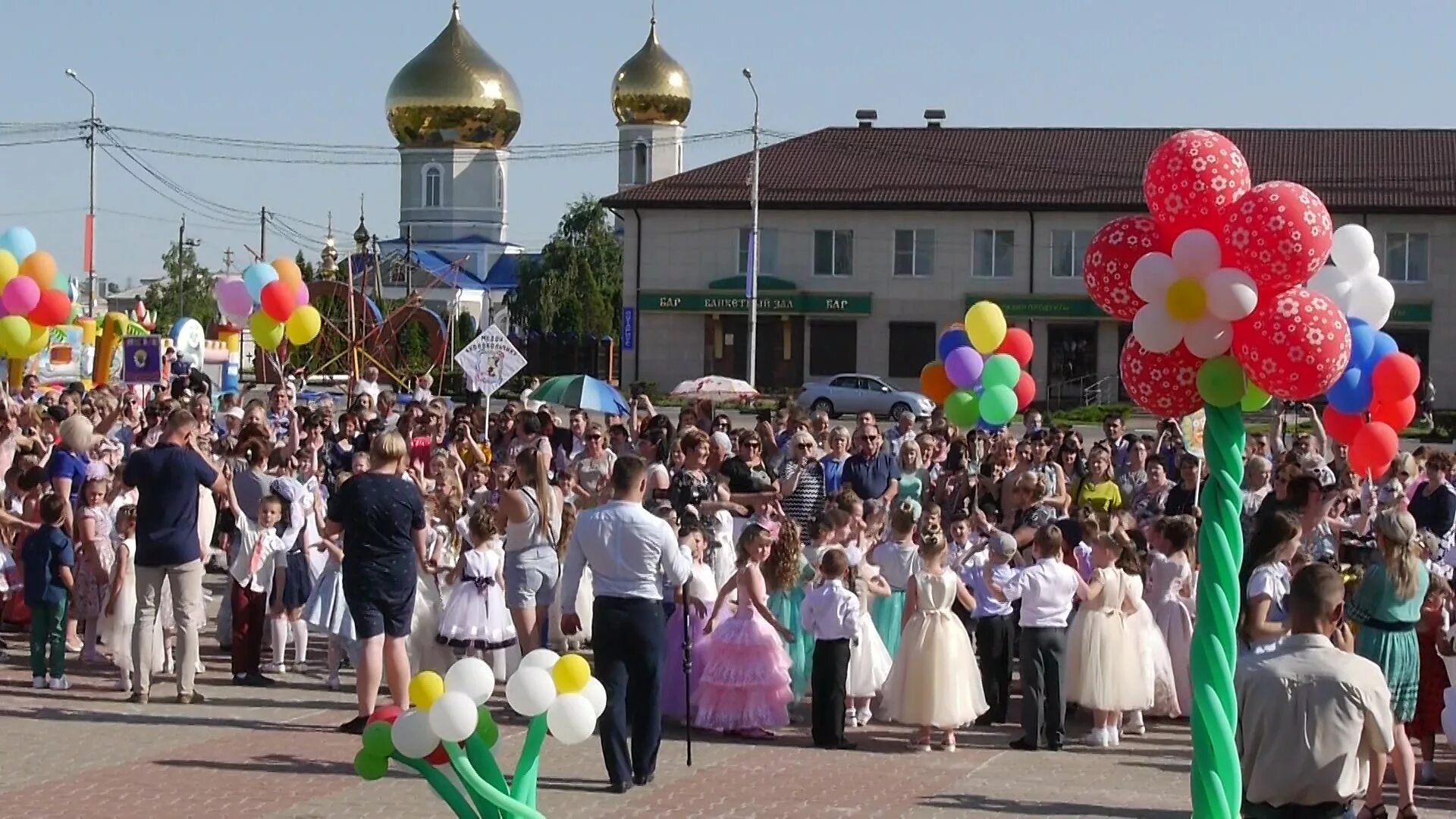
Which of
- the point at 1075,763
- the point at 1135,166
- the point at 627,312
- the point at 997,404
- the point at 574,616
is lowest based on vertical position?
the point at 1075,763

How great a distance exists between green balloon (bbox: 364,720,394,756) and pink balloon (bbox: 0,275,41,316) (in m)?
13.0

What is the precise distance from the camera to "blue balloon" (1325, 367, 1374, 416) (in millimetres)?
11984

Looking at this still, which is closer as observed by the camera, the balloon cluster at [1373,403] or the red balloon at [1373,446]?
the balloon cluster at [1373,403]

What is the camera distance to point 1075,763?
11.1m

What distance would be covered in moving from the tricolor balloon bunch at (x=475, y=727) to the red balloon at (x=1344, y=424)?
23.3 ft

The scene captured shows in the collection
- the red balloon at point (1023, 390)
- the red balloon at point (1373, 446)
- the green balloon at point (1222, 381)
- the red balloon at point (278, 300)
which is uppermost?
the red balloon at point (278, 300)

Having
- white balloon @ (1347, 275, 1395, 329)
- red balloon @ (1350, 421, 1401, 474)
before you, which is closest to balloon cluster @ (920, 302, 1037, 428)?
red balloon @ (1350, 421, 1401, 474)

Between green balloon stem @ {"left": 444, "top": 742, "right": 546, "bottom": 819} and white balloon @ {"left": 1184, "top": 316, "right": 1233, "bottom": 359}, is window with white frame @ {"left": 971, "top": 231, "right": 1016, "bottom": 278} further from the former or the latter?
green balloon stem @ {"left": 444, "top": 742, "right": 546, "bottom": 819}

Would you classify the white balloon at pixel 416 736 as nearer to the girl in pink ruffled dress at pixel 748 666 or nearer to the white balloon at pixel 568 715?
the white balloon at pixel 568 715

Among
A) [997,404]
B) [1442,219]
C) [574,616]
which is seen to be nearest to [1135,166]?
[1442,219]

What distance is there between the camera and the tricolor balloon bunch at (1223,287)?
730 centimetres

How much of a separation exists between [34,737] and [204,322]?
279ft

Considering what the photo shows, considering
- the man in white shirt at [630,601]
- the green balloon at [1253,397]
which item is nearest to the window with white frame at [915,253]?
the man in white shirt at [630,601]

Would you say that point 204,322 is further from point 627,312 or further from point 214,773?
point 214,773
